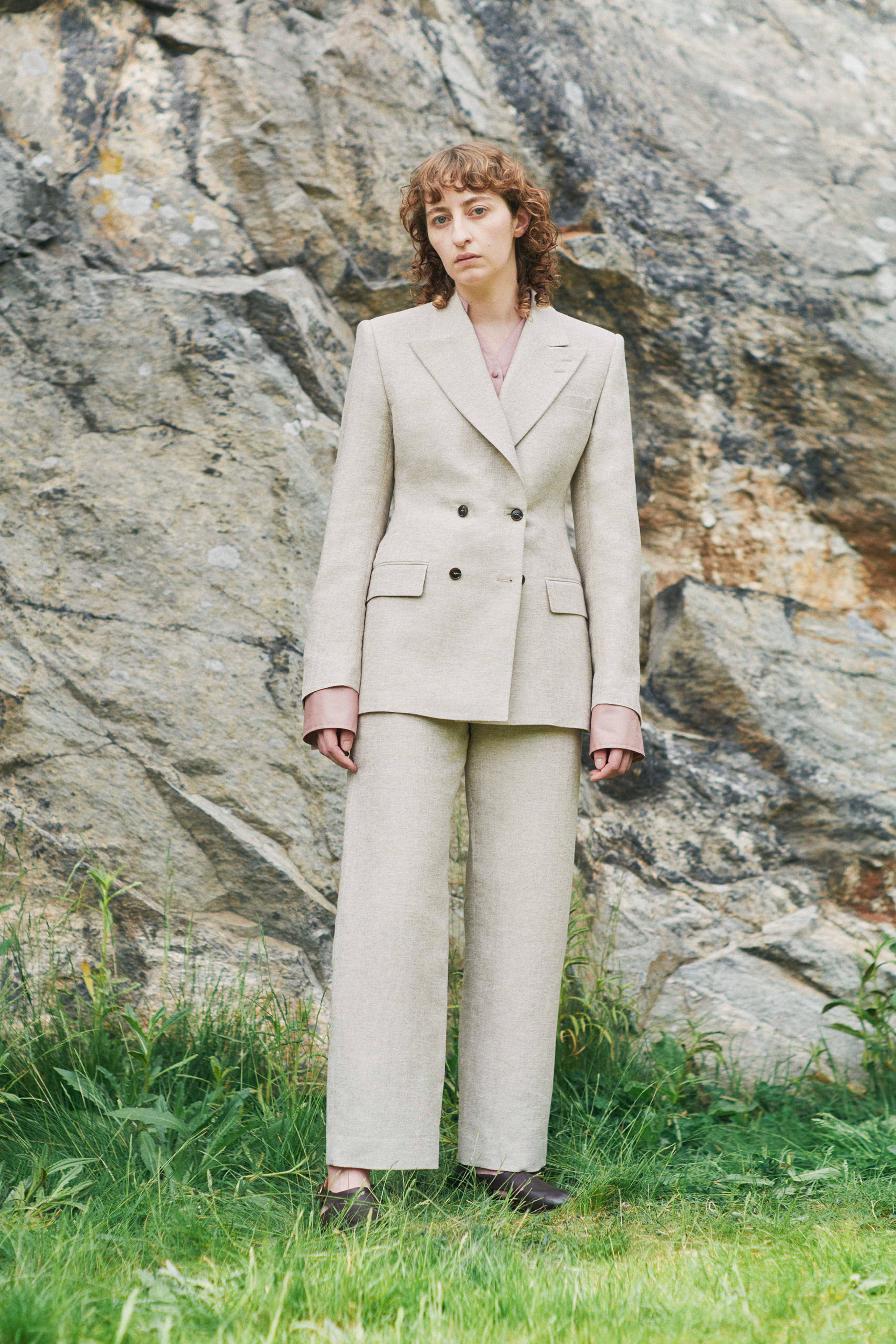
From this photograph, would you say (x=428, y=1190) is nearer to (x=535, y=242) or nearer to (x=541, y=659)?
(x=541, y=659)

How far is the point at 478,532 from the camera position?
2.42 m

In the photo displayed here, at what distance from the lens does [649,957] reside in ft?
10.6

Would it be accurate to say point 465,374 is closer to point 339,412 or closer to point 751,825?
point 339,412

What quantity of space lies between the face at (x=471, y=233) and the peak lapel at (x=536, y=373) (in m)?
0.18

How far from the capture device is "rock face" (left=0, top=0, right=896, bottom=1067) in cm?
310

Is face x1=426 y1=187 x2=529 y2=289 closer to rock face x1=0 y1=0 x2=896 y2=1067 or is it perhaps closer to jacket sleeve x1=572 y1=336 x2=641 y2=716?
jacket sleeve x1=572 y1=336 x2=641 y2=716

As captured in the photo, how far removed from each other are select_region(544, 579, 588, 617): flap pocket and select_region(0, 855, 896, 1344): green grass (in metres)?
1.10

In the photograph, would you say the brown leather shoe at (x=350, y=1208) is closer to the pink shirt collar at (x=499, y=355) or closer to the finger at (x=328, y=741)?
the finger at (x=328, y=741)

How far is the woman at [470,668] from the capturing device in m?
2.33

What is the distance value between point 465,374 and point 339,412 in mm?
1091

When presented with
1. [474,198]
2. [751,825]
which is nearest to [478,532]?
[474,198]

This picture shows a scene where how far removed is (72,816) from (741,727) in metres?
2.06

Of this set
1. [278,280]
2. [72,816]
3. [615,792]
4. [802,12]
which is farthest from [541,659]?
[802,12]

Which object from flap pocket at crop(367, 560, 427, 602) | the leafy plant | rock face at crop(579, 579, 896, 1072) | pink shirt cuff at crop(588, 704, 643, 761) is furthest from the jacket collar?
the leafy plant
